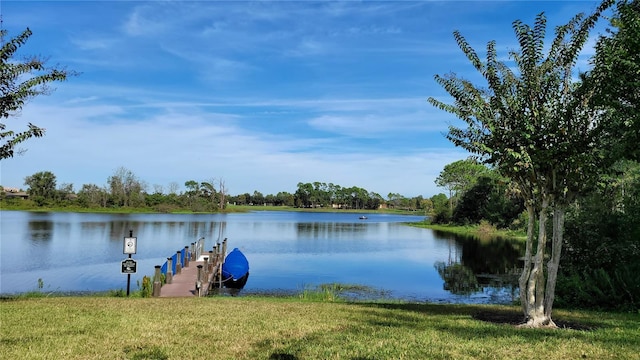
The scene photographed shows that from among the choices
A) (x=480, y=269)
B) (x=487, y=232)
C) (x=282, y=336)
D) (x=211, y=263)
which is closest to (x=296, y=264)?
(x=211, y=263)

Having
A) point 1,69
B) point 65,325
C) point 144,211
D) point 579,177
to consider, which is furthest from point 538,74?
point 144,211

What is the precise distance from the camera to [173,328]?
7.06 meters

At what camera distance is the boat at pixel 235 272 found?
77.0ft

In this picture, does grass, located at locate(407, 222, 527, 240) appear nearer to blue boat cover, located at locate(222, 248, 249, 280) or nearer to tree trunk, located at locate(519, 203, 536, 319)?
blue boat cover, located at locate(222, 248, 249, 280)

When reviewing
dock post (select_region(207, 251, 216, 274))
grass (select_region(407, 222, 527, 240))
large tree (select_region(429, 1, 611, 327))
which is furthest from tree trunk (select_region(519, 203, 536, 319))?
grass (select_region(407, 222, 527, 240))

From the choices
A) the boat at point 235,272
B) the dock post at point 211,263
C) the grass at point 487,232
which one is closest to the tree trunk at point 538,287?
the boat at point 235,272

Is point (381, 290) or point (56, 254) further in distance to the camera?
point (56, 254)

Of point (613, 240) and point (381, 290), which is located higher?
point (613, 240)

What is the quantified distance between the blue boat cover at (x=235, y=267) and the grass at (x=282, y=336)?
48.3 feet

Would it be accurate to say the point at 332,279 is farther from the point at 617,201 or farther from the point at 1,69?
the point at 1,69

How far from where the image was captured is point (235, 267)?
24.2 m

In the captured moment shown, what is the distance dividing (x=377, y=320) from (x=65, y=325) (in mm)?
5108

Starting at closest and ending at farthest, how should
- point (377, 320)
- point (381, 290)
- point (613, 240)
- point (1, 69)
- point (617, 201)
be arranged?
1. point (377, 320)
2. point (1, 69)
3. point (613, 240)
4. point (617, 201)
5. point (381, 290)

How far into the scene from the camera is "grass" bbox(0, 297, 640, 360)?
217 inches
